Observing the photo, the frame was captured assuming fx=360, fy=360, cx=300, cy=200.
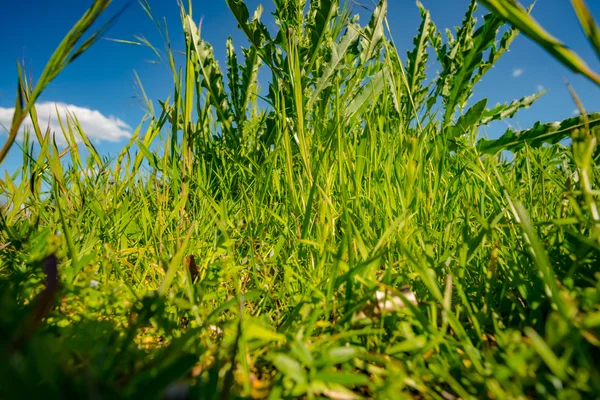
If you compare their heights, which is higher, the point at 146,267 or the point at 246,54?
the point at 246,54

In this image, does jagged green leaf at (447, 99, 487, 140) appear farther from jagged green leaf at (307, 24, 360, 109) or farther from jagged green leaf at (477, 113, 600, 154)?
jagged green leaf at (307, 24, 360, 109)

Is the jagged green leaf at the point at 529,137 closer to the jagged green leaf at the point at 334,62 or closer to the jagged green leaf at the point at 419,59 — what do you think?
the jagged green leaf at the point at 419,59

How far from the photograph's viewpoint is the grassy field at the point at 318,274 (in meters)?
0.51

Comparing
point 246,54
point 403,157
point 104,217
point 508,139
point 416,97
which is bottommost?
point 104,217

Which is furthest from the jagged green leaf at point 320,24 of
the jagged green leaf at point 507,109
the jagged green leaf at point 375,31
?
the jagged green leaf at point 507,109

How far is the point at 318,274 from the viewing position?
927mm

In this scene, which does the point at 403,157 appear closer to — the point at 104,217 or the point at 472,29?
the point at 472,29

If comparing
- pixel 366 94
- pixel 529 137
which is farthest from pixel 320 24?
pixel 529 137

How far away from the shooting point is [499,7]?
56 centimetres

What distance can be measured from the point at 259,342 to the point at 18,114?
62 cm

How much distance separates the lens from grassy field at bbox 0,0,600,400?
51cm

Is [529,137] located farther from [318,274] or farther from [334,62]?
[318,274]

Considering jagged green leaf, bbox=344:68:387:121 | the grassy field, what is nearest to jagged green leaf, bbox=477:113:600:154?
the grassy field

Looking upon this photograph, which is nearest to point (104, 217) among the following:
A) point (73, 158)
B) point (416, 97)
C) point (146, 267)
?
point (146, 267)
